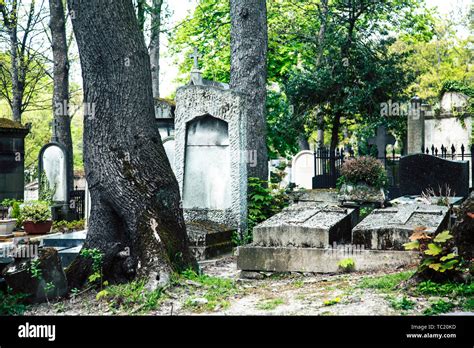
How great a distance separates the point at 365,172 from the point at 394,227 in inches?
158

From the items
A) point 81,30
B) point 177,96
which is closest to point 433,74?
point 177,96

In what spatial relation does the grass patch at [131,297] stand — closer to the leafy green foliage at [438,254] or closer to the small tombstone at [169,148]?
the leafy green foliage at [438,254]

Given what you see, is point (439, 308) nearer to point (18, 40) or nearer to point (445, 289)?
point (445, 289)

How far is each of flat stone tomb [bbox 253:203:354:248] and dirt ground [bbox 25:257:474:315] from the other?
40.3 inches

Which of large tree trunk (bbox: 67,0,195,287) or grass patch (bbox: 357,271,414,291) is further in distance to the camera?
large tree trunk (bbox: 67,0,195,287)

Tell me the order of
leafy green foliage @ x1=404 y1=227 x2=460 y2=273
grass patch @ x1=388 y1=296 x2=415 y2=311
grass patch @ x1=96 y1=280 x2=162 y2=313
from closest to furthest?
grass patch @ x1=388 y1=296 x2=415 y2=311
leafy green foliage @ x1=404 y1=227 x2=460 y2=273
grass patch @ x1=96 y1=280 x2=162 y2=313

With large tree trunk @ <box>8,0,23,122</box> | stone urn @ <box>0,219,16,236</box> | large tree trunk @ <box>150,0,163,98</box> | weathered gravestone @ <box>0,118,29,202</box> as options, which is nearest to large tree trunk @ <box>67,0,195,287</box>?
stone urn @ <box>0,219,16,236</box>

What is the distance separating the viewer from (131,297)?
19.6 feet

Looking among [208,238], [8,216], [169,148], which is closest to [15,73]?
[8,216]

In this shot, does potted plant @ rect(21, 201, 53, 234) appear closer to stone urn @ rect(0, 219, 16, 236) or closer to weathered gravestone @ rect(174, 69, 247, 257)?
stone urn @ rect(0, 219, 16, 236)

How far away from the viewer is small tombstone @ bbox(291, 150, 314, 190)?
22.1 meters

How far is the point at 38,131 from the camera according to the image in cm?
3856
